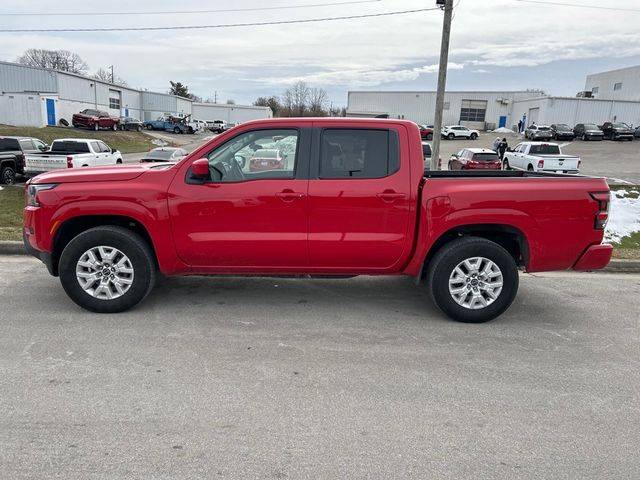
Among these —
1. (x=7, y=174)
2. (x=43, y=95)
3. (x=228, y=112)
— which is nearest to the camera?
(x=7, y=174)

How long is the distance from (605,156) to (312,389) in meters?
37.2

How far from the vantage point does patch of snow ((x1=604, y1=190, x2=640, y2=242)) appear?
30.4 feet

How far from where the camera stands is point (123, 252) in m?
4.73

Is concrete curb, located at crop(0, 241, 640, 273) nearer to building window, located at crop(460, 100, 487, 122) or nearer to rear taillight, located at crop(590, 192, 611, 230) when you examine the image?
rear taillight, located at crop(590, 192, 611, 230)

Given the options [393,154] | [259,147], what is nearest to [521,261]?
[393,154]

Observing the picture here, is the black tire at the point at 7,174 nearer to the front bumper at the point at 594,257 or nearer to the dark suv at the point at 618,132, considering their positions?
the front bumper at the point at 594,257

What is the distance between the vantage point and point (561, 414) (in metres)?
3.25

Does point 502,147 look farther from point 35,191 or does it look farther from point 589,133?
point 35,191

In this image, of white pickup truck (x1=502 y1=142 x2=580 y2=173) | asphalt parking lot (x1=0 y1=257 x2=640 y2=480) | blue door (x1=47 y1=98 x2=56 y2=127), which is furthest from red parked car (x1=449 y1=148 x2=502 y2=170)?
blue door (x1=47 y1=98 x2=56 y2=127)

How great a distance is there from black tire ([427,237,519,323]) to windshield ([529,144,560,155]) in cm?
1846

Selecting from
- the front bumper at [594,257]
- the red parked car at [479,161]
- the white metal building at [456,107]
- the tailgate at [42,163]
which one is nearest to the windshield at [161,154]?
the tailgate at [42,163]

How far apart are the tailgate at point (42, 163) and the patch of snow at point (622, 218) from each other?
47.2 feet

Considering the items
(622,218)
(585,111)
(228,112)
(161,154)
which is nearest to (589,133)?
(585,111)

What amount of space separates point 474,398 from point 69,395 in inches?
110
